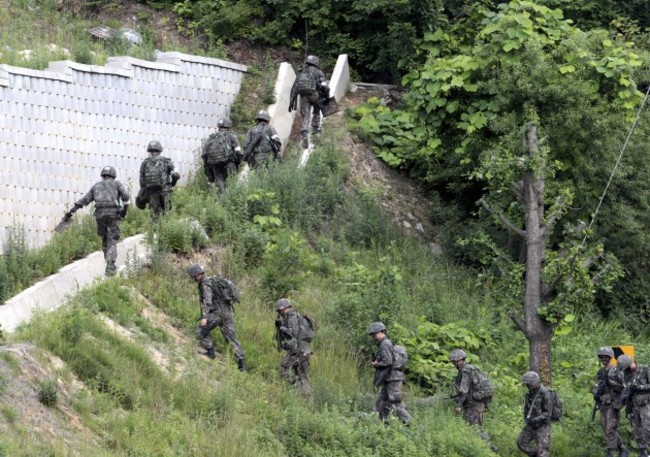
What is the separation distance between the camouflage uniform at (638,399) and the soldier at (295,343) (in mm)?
4004

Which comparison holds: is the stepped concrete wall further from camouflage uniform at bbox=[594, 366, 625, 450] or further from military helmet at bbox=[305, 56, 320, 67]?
camouflage uniform at bbox=[594, 366, 625, 450]

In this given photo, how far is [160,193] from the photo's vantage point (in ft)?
78.2

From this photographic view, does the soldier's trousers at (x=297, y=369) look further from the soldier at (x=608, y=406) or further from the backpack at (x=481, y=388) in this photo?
the soldier at (x=608, y=406)

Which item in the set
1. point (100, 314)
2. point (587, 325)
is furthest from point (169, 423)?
point (587, 325)

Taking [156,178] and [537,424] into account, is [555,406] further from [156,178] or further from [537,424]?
[156,178]

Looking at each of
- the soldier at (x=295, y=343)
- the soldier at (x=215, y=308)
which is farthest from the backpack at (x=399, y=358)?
the soldier at (x=215, y=308)

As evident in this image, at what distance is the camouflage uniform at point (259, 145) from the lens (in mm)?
26359

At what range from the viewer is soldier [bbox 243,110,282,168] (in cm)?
2636

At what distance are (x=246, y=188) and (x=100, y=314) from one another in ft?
16.5

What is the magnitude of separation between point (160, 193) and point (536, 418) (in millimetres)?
6995

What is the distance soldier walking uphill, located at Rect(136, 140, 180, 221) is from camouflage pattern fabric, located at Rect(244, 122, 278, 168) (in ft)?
8.96

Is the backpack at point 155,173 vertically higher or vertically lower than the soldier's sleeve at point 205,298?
higher

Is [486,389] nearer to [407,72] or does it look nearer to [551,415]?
[551,415]

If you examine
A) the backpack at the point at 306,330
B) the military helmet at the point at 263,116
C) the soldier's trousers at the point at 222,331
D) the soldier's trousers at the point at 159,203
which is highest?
the military helmet at the point at 263,116
